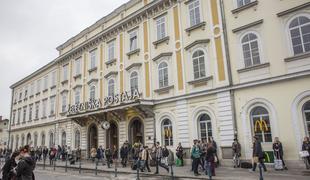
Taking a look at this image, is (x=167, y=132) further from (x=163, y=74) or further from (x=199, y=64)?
(x=199, y=64)

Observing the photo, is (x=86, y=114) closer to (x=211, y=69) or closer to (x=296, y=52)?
(x=211, y=69)

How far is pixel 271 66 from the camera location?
1452 centimetres

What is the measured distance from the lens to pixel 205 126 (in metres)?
17.3

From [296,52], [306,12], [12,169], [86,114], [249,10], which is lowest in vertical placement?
[12,169]

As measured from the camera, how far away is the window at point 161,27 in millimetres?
20688

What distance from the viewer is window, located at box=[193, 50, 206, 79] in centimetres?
1780

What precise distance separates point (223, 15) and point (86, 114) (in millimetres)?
14639

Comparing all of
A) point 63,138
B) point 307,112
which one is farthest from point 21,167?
point 63,138

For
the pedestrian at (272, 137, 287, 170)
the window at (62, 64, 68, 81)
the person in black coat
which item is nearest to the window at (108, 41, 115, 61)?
the window at (62, 64, 68, 81)

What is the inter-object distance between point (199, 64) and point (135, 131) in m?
8.02

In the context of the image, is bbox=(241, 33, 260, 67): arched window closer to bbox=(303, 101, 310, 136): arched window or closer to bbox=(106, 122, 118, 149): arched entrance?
bbox=(303, 101, 310, 136): arched window

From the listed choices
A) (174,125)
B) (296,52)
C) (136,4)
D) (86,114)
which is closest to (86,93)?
(86,114)

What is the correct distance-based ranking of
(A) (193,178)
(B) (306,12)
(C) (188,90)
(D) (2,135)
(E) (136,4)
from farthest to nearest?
(D) (2,135) < (E) (136,4) < (C) (188,90) < (B) (306,12) < (A) (193,178)

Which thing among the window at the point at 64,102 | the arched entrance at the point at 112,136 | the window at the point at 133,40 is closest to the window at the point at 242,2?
the window at the point at 133,40
